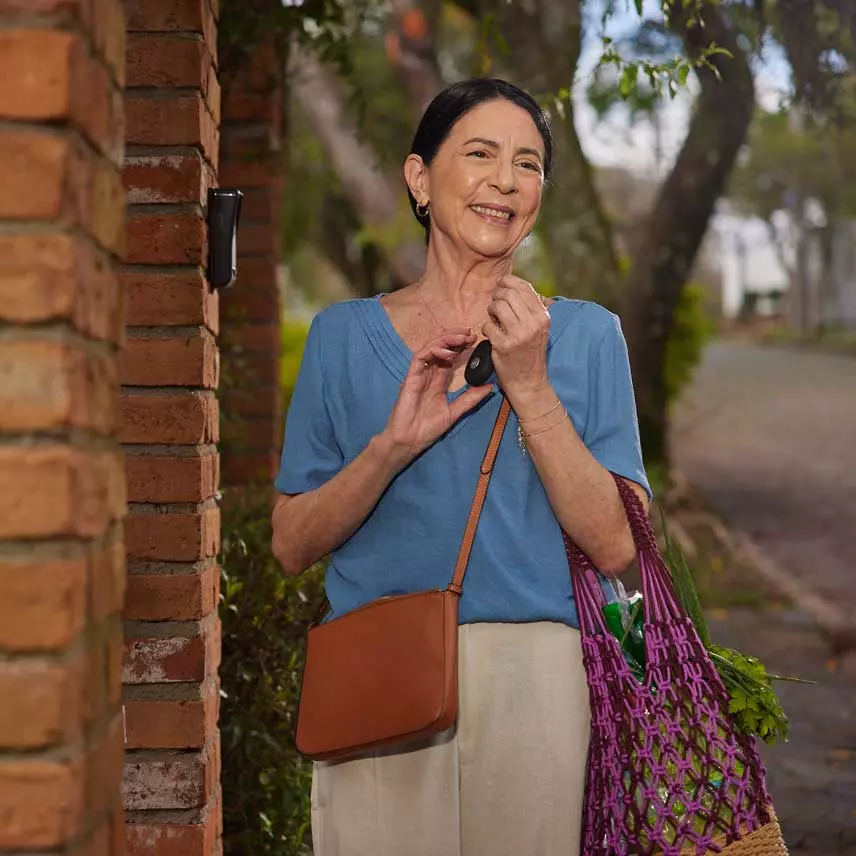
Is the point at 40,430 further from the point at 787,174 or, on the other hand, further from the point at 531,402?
the point at 787,174

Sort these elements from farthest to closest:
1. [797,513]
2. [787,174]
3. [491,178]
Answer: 1. [787,174]
2. [797,513]
3. [491,178]

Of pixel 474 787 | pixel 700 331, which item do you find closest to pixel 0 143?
pixel 474 787

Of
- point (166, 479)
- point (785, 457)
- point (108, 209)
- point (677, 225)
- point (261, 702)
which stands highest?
point (677, 225)

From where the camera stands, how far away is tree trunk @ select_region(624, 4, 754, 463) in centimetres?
1080

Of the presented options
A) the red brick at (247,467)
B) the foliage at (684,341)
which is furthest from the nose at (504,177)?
the foliage at (684,341)

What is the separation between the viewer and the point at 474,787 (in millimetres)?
2383

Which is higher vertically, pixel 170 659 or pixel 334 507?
pixel 334 507

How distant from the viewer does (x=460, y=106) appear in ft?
8.30

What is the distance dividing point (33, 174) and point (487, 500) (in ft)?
3.81

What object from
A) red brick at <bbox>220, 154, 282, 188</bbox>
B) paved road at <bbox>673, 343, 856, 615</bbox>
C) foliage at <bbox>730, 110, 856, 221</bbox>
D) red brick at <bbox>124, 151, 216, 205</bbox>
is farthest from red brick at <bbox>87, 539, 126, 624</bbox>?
foliage at <bbox>730, 110, 856, 221</bbox>

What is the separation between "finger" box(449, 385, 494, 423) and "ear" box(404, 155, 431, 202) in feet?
1.57

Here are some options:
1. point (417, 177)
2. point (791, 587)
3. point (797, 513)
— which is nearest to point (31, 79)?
point (417, 177)

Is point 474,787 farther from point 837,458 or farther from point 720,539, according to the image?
point 837,458

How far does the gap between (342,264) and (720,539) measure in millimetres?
7772
